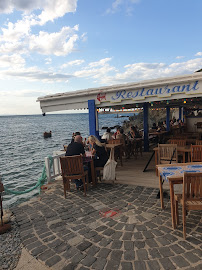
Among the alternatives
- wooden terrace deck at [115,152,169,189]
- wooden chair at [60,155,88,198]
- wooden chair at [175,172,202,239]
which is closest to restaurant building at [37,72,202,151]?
wooden terrace deck at [115,152,169,189]

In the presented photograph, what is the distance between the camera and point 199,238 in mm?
2984

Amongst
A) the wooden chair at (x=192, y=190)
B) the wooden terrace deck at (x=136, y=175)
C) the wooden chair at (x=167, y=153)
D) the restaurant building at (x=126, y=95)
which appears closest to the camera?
the wooden chair at (x=192, y=190)

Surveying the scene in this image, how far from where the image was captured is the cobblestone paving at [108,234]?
263 cm

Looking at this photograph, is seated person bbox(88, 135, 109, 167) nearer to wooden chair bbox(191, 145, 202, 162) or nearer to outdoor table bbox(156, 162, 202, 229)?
outdoor table bbox(156, 162, 202, 229)

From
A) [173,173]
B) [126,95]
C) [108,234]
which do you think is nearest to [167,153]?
[173,173]

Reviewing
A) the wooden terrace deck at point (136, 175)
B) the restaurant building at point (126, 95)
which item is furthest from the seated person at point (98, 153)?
the restaurant building at point (126, 95)

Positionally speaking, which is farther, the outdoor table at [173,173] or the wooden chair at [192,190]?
the outdoor table at [173,173]

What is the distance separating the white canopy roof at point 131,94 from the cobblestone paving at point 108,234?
10.2 ft

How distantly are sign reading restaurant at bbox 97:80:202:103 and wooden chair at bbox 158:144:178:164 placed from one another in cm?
164

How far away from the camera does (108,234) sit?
10.6 feet

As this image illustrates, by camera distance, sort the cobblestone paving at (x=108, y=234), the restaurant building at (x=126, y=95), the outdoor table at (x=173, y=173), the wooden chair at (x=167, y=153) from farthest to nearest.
Answer: the restaurant building at (x=126, y=95), the wooden chair at (x=167, y=153), the outdoor table at (x=173, y=173), the cobblestone paving at (x=108, y=234)

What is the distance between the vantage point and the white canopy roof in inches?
224

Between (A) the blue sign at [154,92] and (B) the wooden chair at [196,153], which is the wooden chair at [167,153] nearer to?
(B) the wooden chair at [196,153]

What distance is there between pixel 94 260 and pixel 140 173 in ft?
13.6
